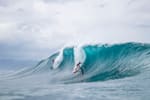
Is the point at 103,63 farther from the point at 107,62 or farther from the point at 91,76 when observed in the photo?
the point at 91,76

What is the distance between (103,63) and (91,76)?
4.63 metres

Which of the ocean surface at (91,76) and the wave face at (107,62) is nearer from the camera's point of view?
the ocean surface at (91,76)

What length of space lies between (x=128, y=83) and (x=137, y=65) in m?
7.46

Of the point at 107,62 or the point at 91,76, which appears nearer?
the point at 91,76

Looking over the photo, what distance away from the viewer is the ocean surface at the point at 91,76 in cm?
A: 2769

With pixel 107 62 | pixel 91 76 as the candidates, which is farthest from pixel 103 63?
pixel 91 76

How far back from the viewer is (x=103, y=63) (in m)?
43.0

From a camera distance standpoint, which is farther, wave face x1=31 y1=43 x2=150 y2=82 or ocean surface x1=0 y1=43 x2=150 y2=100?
wave face x1=31 y1=43 x2=150 y2=82

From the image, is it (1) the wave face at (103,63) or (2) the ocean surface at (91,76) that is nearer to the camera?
(2) the ocean surface at (91,76)

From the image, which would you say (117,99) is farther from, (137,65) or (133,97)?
(137,65)

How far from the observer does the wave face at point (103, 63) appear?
3791 centimetres

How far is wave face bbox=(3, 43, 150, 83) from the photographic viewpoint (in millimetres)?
37912

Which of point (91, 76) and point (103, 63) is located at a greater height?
point (103, 63)

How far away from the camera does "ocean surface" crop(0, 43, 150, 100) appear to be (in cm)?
2769
